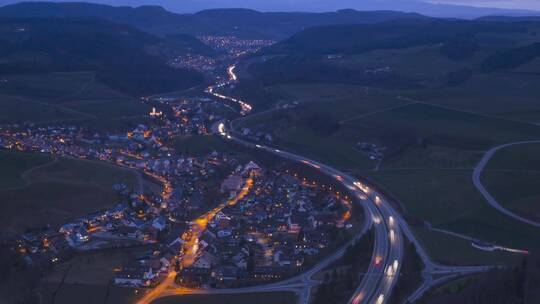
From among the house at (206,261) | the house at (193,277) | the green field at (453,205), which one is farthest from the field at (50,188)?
the green field at (453,205)

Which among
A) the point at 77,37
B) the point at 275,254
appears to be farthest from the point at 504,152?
the point at 77,37

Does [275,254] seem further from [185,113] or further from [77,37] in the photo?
[77,37]

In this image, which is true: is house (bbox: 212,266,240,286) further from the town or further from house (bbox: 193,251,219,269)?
house (bbox: 193,251,219,269)

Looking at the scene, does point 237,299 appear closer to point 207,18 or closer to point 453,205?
point 453,205

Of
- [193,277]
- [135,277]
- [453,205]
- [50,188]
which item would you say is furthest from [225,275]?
[453,205]

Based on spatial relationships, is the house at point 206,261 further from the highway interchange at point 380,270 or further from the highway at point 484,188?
the highway at point 484,188
